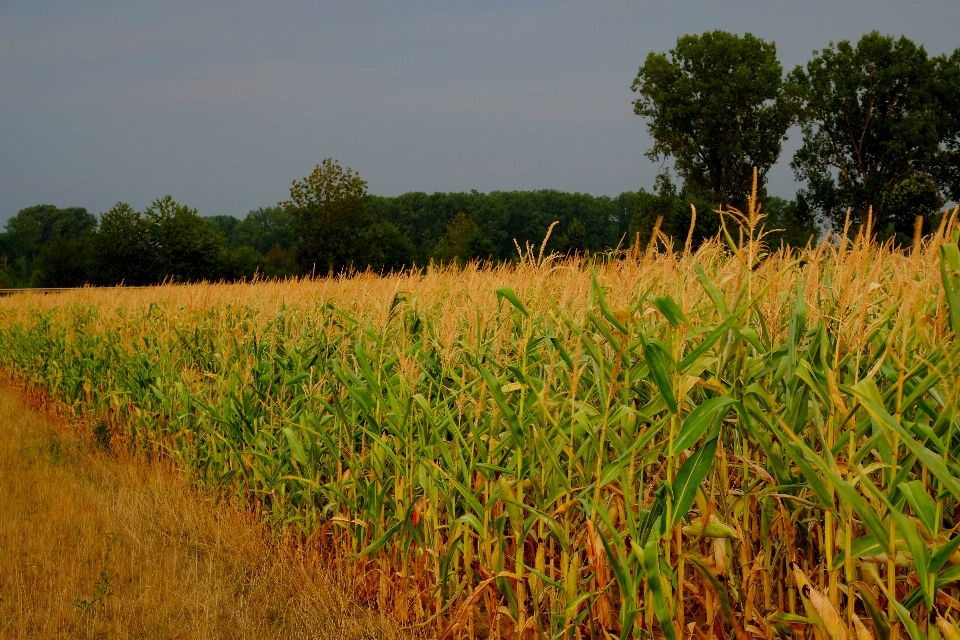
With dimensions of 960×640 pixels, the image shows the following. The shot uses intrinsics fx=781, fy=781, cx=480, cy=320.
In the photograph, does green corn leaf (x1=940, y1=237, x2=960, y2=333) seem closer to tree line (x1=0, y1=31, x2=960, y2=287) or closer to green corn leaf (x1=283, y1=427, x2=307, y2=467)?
green corn leaf (x1=283, y1=427, x2=307, y2=467)

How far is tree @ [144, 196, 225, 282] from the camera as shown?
138 ft

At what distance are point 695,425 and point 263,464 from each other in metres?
3.88

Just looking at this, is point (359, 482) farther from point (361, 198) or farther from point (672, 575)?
point (361, 198)

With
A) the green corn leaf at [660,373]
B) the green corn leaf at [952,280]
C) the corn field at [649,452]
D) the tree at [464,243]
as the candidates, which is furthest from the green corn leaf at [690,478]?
the tree at [464,243]

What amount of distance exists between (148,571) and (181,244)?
39.9 metres

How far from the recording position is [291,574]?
4.78 metres

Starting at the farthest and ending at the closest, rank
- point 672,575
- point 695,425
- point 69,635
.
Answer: point 69,635 → point 672,575 → point 695,425

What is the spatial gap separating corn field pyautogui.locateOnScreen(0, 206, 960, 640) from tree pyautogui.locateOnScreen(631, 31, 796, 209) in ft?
133

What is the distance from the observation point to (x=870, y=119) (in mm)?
43969

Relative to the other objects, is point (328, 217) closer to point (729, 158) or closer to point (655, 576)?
point (729, 158)

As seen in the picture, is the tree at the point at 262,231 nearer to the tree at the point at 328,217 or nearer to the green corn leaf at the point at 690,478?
the tree at the point at 328,217

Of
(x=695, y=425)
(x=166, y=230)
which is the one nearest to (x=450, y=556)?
(x=695, y=425)

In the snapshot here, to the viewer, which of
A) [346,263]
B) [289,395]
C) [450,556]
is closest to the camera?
[450,556]

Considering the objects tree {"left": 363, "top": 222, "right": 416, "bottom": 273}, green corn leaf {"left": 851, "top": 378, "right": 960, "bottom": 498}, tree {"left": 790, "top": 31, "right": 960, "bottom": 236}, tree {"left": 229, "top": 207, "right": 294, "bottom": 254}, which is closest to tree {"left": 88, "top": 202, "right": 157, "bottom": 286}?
tree {"left": 363, "top": 222, "right": 416, "bottom": 273}
